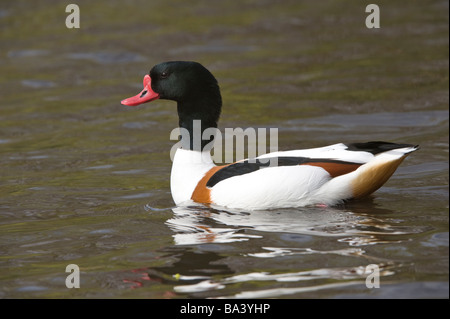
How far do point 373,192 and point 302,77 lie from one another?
589cm

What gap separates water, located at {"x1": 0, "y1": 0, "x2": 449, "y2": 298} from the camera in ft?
20.4

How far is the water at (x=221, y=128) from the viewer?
244 inches

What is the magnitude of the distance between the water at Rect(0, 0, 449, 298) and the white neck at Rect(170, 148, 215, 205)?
0.66ft

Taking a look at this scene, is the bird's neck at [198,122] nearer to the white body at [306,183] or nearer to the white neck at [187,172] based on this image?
the white neck at [187,172]

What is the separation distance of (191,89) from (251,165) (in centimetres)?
110

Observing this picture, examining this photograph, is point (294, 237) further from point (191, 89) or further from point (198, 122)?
point (191, 89)

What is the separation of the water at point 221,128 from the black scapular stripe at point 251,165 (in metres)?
0.35

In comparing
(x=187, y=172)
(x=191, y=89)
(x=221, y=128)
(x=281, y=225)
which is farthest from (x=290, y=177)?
(x=221, y=128)

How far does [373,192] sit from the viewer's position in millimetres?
7980

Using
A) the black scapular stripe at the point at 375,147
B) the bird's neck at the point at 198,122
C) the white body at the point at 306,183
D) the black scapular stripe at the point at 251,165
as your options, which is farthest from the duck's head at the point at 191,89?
the black scapular stripe at the point at 375,147

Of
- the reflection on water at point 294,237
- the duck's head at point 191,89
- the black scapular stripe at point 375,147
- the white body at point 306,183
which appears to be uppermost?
the duck's head at point 191,89

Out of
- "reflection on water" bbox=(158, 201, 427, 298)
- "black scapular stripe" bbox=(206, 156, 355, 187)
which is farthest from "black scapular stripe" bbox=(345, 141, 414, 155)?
"reflection on water" bbox=(158, 201, 427, 298)

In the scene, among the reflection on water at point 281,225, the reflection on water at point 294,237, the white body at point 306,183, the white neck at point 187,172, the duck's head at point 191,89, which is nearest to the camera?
the reflection on water at point 294,237
